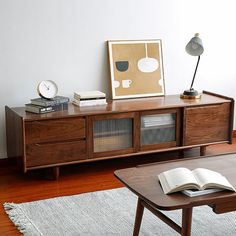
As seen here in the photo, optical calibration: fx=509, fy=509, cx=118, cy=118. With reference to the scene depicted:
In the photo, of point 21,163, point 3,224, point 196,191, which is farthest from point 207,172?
point 21,163

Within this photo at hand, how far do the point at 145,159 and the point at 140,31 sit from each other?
102cm

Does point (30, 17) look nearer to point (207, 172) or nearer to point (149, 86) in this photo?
point (149, 86)

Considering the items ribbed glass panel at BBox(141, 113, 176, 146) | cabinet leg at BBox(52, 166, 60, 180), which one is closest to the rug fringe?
cabinet leg at BBox(52, 166, 60, 180)

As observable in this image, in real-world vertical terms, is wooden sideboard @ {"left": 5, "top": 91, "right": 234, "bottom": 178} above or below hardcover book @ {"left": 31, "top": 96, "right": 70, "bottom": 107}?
below

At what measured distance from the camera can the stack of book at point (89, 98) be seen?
365 centimetres

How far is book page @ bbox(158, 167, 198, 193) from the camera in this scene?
2.18 meters

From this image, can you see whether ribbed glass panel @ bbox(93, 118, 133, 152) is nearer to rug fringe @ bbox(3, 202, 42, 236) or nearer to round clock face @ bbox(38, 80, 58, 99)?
round clock face @ bbox(38, 80, 58, 99)

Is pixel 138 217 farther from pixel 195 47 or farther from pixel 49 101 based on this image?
pixel 195 47

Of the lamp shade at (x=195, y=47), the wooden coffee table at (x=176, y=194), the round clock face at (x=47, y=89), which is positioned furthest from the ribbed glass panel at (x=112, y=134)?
the wooden coffee table at (x=176, y=194)

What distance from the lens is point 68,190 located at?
3.32 metres

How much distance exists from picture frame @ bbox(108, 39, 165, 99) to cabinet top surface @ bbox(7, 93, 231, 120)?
9 centimetres

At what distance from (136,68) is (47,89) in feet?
2.67

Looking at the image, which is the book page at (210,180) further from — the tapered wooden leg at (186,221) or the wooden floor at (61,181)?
the wooden floor at (61,181)

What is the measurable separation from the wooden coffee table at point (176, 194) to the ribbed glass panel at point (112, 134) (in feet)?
3.41
